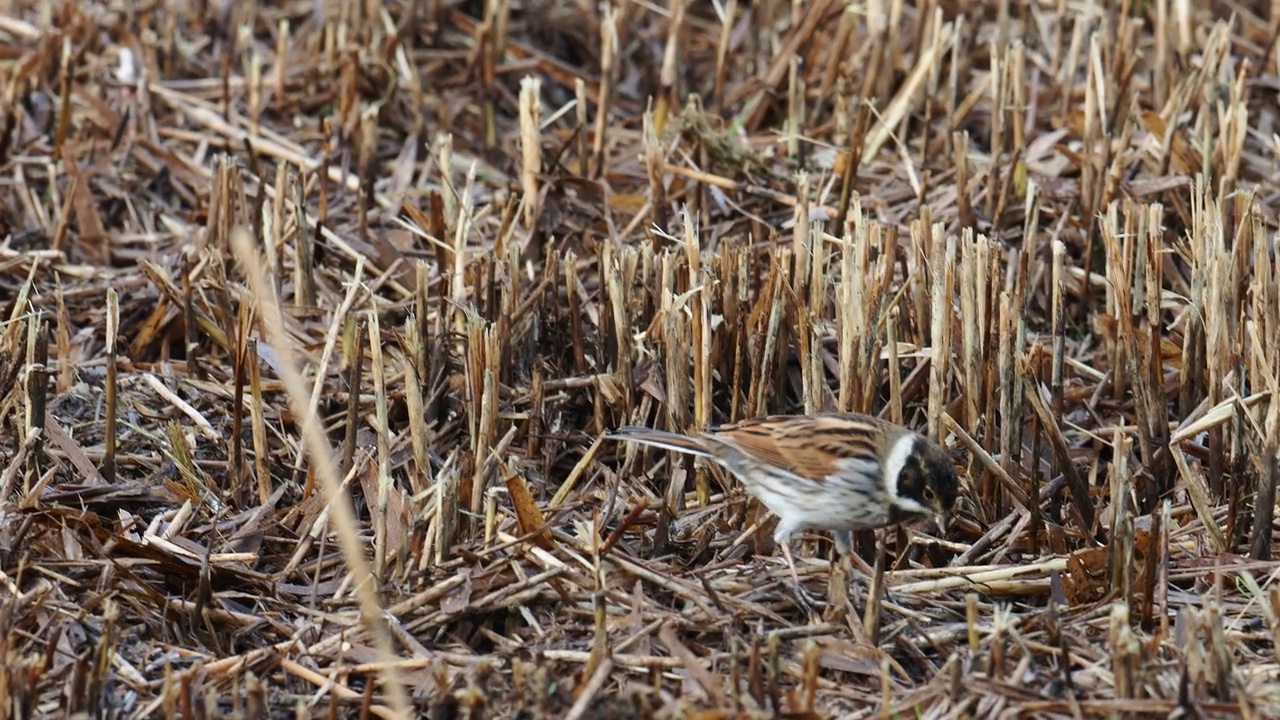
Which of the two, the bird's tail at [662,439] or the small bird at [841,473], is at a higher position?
the small bird at [841,473]

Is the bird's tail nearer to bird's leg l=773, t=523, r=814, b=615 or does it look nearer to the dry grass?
the dry grass

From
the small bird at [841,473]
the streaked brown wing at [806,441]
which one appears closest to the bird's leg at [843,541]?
the small bird at [841,473]

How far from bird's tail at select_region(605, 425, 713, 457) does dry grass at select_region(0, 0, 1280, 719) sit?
19 cm

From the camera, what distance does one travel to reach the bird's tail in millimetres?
6094

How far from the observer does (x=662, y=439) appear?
613 cm

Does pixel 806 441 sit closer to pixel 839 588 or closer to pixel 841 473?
pixel 841 473

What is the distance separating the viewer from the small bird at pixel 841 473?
5633 millimetres

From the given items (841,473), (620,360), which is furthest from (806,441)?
(620,360)

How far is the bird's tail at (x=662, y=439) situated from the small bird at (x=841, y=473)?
0.13 metres

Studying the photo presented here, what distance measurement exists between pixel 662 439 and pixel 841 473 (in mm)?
701

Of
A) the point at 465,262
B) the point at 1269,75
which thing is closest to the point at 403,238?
the point at 465,262

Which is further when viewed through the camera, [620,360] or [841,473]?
[620,360]

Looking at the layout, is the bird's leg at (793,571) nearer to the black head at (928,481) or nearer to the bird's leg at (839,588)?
the bird's leg at (839,588)

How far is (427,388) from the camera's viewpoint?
22.0ft
